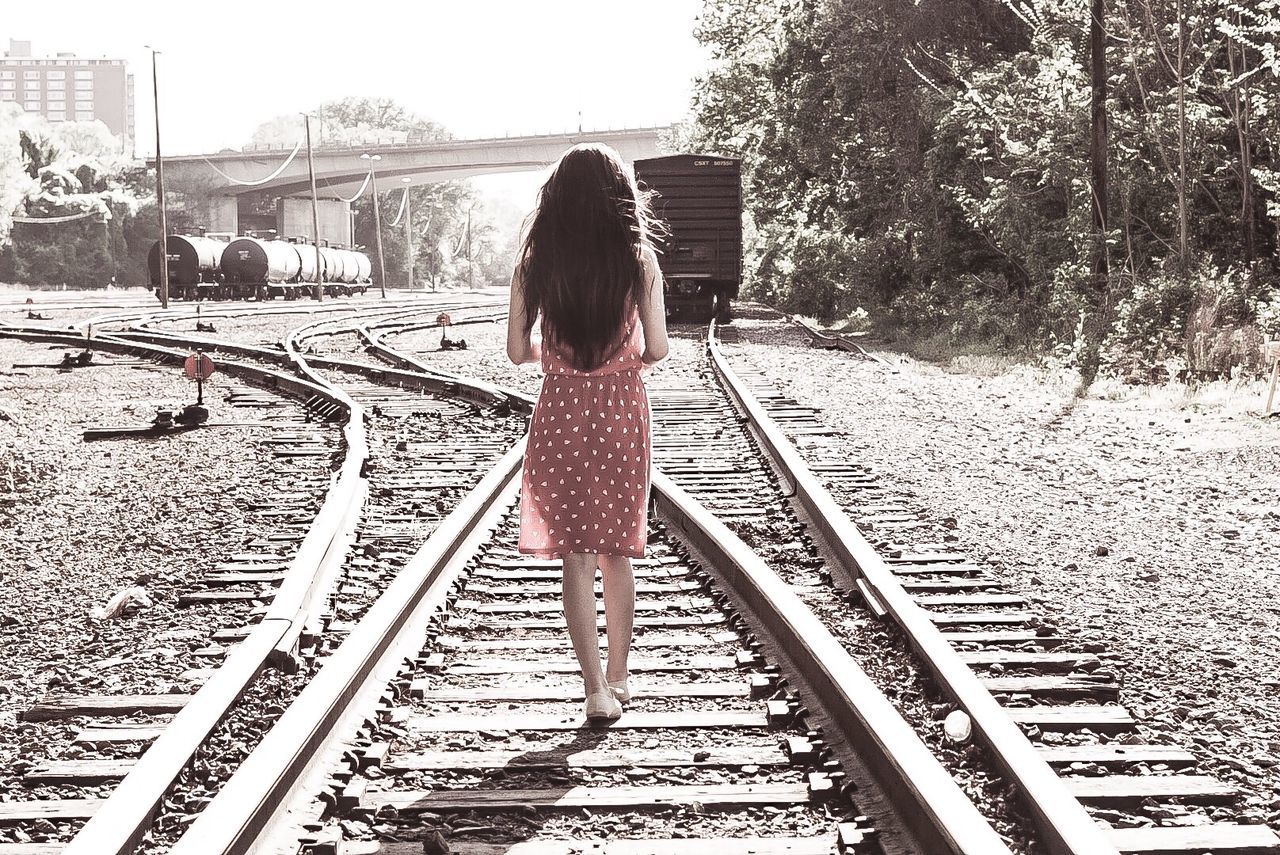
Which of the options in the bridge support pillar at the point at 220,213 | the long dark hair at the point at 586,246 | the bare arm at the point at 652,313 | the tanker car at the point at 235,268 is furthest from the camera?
the bridge support pillar at the point at 220,213

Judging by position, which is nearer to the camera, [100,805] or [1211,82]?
[100,805]

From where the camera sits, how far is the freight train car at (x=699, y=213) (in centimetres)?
2950

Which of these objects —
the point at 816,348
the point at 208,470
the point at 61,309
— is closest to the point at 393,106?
the point at 61,309

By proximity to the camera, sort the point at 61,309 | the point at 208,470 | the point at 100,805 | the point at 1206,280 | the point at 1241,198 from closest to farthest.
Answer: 1. the point at 100,805
2. the point at 208,470
3. the point at 1206,280
4. the point at 1241,198
5. the point at 61,309

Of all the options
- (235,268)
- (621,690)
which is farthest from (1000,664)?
(235,268)

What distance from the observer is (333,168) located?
299ft

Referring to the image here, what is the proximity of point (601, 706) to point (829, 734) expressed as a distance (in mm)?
704

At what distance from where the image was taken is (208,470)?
31.7 feet

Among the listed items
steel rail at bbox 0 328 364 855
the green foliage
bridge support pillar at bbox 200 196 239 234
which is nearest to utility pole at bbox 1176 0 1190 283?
the green foliage

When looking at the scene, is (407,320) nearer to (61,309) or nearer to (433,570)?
(61,309)

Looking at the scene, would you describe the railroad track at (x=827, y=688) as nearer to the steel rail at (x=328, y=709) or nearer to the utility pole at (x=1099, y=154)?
the steel rail at (x=328, y=709)

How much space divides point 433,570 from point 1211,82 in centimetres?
1748

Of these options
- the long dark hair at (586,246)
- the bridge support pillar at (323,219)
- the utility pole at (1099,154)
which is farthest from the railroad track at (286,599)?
the bridge support pillar at (323,219)

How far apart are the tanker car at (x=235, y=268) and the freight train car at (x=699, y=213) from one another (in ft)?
93.4
